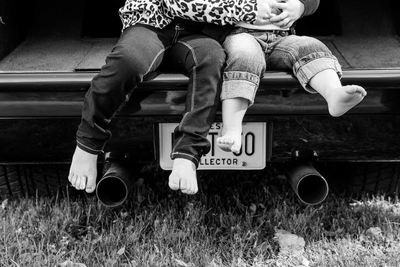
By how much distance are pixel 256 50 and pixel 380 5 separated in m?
0.96

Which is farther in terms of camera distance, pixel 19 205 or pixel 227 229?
pixel 19 205

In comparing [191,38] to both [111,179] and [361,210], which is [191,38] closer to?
[111,179]

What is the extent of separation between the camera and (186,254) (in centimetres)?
222

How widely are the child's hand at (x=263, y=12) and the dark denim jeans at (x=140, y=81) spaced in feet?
0.72

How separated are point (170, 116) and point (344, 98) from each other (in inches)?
24.3

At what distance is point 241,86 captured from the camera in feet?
6.61

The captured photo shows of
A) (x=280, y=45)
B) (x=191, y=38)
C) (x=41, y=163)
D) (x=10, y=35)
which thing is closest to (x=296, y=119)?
(x=280, y=45)

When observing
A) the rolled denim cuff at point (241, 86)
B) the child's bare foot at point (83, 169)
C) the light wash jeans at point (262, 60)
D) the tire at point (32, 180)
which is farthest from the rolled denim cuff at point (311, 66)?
the tire at point (32, 180)

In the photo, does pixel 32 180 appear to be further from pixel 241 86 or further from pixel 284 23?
pixel 284 23

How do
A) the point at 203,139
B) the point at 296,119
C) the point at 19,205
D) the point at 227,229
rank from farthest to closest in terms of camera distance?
the point at 19,205 → the point at 227,229 → the point at 296,119 → the point at 203,139

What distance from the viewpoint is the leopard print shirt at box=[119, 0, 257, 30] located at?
2150 mm

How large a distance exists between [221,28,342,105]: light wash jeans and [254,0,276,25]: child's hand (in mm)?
49

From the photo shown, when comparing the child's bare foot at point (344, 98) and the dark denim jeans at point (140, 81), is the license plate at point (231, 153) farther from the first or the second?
the child's bare foot at point (344, 98)

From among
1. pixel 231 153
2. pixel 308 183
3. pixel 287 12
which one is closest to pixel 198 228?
pixel 231 153
